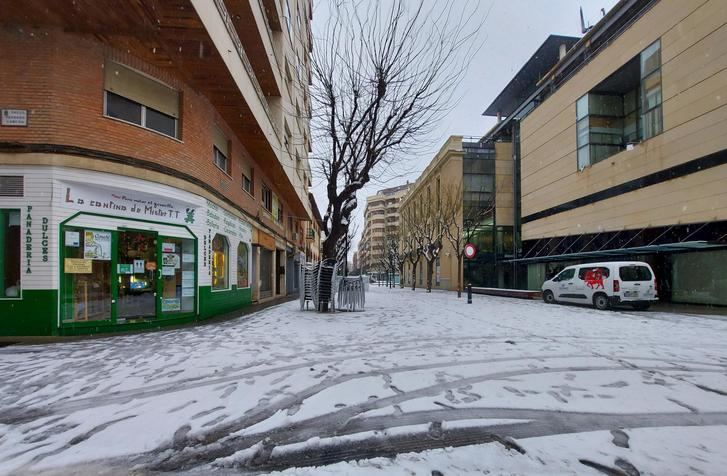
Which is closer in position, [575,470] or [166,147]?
[575,470]

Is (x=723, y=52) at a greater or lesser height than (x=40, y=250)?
greater

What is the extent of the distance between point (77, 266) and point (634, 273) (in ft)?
53.9

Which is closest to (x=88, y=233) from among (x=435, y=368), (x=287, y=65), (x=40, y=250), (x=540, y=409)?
(x=40, y=250)

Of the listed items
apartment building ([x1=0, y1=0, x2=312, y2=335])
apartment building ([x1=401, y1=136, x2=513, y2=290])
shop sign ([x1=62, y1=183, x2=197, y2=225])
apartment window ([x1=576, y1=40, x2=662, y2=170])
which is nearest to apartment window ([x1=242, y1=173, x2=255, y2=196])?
apartment building ([x1=0, y1=0, x2=312, y2=335])

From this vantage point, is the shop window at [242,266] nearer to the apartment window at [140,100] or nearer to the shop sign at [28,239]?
the apartment window at [140,100]

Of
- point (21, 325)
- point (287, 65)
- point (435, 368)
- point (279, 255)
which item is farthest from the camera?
point (279, 255)

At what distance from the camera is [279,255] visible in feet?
77.0

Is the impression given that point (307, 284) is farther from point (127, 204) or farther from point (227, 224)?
point (127, 204)

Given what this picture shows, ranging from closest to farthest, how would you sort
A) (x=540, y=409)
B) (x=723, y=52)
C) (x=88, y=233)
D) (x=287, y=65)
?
(x=540, y=409) → (x=88, y=233) → (x=723, y=52) → (x=287, y=65)

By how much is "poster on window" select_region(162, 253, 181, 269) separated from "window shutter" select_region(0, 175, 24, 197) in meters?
3.04

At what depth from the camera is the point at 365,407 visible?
12.3 ft

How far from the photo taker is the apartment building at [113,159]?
7.62 m

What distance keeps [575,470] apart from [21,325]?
963 centimetres

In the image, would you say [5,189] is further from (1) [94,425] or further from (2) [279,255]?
(2) [279,255]
